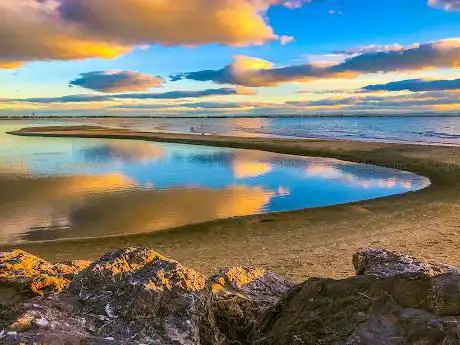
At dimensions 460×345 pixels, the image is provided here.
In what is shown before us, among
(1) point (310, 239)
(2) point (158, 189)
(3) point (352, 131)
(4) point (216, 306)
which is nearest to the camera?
(4) point (216, 306)

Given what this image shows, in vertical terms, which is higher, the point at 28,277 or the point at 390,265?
the point at 390,265

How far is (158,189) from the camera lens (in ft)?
78.9

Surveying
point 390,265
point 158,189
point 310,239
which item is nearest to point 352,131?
point 158,189

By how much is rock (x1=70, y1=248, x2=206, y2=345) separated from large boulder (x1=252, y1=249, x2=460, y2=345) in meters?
0.79

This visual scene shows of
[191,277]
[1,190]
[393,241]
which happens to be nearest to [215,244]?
[393,241]

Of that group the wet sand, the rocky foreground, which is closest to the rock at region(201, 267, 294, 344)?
the rocky foreground

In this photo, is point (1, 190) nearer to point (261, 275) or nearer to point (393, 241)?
point (393, 241)

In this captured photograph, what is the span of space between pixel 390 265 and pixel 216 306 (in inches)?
79.2

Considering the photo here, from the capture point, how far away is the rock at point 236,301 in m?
5.08

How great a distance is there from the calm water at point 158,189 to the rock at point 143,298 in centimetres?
1103

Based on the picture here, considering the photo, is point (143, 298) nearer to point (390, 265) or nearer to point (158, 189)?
point (390, 265)

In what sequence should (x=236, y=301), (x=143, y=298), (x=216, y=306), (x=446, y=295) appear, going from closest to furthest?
(x=446, y=295) → (x=143, y=298) → (x=216, y=306) → (x=236, y=301)

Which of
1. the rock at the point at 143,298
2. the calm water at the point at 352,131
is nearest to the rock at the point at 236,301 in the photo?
the rock at the point at 143,298

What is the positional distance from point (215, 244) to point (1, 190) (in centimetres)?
1451
